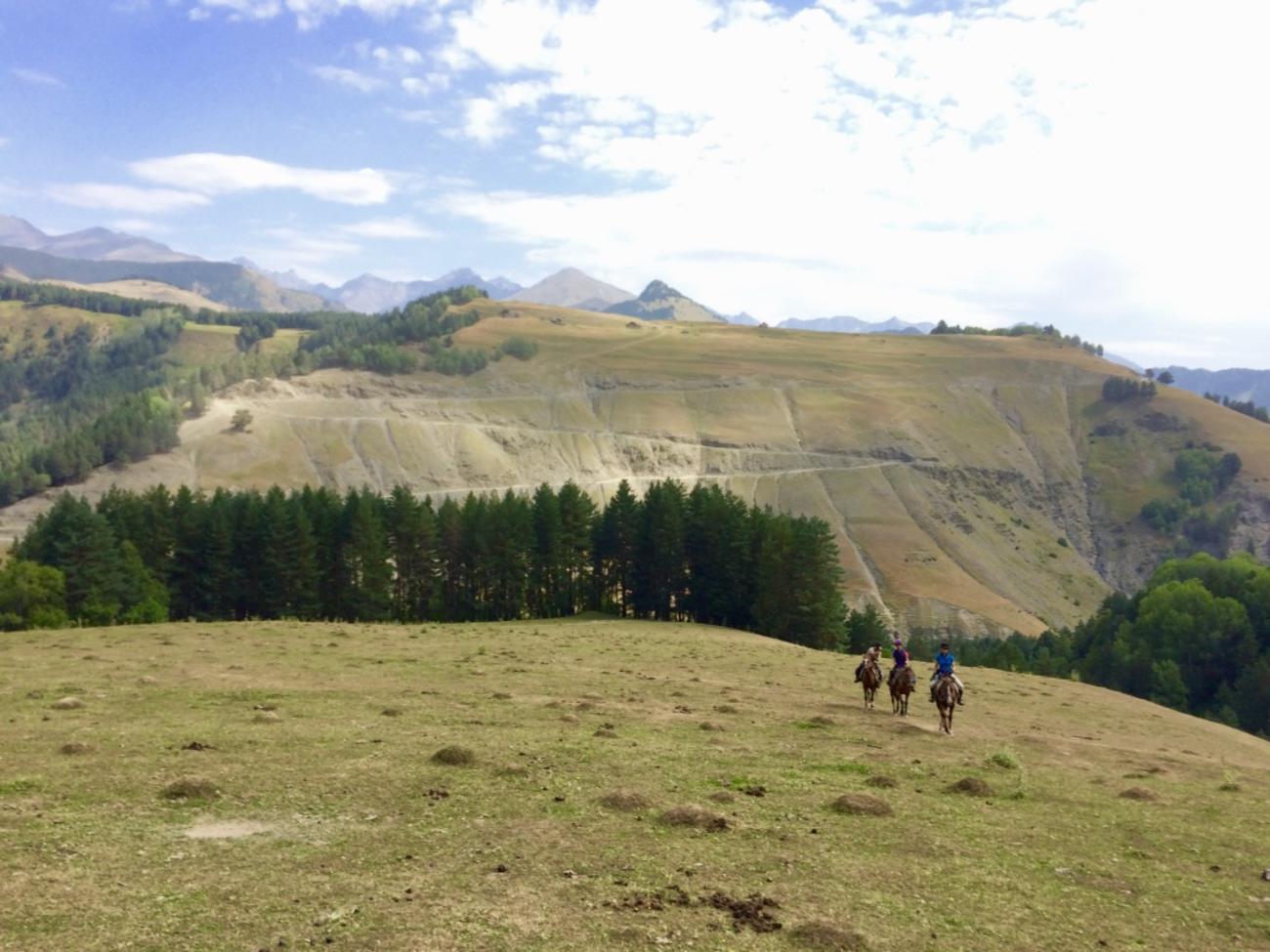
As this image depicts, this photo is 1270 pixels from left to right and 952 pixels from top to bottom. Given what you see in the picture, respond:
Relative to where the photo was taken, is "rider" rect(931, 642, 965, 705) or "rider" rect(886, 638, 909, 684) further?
"rider" rect(886, 638, 909, 684)

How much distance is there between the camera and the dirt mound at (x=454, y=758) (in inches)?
888

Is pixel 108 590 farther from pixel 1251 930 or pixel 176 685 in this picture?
pixel 1251 930

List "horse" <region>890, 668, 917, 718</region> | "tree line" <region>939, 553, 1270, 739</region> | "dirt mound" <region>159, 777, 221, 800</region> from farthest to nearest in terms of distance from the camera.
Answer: "tree line" <region>939, 553, 1270, 739</region>
"horse" <region>890, 668, 917, 718</region>
"dirt mound" <region>159, 777, 221, 800</region>

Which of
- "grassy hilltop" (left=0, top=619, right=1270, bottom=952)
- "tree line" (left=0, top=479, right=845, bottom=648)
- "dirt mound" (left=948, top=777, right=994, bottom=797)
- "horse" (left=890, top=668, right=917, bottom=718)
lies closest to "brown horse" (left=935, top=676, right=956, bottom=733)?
"grassy hilltop" (left=0, top=619, right=1270, bottom=952)

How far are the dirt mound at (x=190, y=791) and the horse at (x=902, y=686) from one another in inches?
1076

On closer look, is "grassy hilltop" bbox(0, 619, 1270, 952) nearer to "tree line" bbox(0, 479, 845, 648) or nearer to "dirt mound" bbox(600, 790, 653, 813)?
"dirt mound" bbox(600, 790, 653, 813)

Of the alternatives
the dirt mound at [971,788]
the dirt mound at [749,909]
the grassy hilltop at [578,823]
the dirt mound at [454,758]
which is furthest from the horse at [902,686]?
the dirt mound at [749,909]

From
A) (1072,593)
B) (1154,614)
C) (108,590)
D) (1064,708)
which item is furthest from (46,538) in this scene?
(1072,593)

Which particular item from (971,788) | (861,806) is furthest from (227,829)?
(971,788)

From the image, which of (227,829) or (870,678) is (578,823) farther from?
(870,678)

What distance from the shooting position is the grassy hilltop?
44.8 feet

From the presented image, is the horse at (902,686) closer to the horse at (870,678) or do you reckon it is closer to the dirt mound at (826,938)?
the horse at (870,678)

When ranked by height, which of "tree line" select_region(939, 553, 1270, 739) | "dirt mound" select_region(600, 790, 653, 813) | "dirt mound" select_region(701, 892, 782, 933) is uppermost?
"dirt mound" select_region(701, 892, 782, 933)

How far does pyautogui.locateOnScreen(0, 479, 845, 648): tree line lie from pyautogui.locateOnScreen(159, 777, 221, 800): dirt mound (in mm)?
57217
